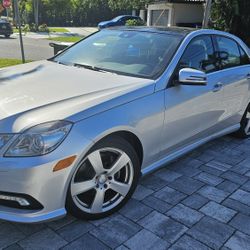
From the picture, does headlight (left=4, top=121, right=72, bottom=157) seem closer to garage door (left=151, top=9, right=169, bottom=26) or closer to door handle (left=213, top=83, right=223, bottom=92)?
door handle (left=213, top=83, right=223, bottom=92)

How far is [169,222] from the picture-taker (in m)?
3.11

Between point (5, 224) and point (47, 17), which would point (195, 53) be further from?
point (47, 17)

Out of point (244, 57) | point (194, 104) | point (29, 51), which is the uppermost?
point (244, 57)

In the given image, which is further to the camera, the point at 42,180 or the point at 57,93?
the point at 57,93

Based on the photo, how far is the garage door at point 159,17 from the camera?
21.7 m

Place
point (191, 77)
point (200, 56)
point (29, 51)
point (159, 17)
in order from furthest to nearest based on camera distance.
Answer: point (159, 17)
point (29, 51)
point (200, 56)
point (191, 77)

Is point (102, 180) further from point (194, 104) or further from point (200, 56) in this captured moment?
point (200, 56)

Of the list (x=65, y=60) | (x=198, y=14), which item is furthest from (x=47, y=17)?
(x=65, y=60)

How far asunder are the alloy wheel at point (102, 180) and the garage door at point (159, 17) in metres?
19.9

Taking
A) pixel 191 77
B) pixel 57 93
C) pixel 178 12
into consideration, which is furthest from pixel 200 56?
pixel 178 12

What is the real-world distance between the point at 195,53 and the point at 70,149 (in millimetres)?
2013

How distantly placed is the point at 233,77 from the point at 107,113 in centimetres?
221

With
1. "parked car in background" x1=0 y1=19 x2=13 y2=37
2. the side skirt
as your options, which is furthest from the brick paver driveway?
"parked car in background" x1=0 y1=19 x2=13 y2=37

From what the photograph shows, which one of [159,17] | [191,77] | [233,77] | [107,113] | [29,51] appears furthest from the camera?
[159,17]
